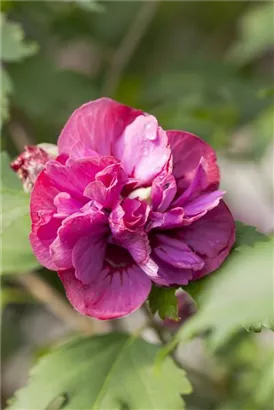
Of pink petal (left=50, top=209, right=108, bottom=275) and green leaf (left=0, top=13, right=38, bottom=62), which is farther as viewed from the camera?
green leaf (left=0, top=13, right=38, bottom=62)

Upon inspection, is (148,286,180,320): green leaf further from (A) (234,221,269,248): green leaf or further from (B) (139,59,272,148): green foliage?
(B) (139,59,272,148): green foliage

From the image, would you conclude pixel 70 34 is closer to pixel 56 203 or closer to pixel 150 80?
pixel 150 80

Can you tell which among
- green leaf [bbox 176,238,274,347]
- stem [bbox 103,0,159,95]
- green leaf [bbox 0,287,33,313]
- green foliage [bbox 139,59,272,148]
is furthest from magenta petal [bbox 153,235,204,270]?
stem [bbox 103,0,159,95]

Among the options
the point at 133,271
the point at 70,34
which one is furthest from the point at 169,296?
the point at 70,34

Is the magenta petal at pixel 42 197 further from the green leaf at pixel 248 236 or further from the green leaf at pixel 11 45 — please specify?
the green leaf at pixel 11 45

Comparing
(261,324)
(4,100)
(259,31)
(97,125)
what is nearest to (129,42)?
(259,31)

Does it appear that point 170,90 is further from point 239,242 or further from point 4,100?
point 239,242
